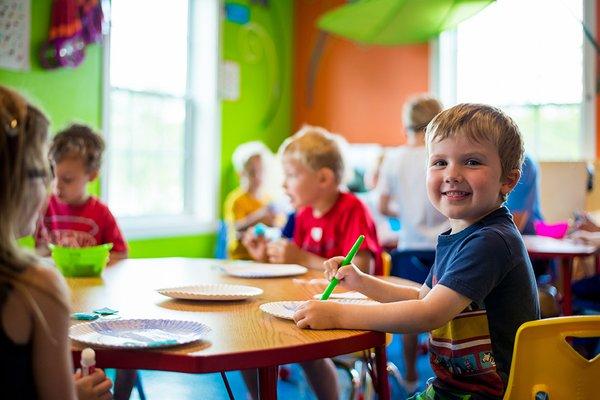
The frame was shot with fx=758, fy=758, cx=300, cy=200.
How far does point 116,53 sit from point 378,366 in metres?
3.43

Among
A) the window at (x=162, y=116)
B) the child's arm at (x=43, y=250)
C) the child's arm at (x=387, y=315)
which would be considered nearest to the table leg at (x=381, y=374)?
the child's arm at (x=387, y=315)

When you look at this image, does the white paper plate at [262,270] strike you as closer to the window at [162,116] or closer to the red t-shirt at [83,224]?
the red t-shirt at [83,224]

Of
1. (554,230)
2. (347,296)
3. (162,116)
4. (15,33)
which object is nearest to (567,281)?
(554,230)

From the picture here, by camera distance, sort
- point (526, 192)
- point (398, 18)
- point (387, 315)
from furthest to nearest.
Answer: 1. point (398, 18)
2. point (526, 192)
3. point (387, 315)

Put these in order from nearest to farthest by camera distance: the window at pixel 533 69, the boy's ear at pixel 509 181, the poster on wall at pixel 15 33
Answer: the boy's ear at pixel 509 181 < the poster on wall at pixel 15 33 < the window at pixel 533 69

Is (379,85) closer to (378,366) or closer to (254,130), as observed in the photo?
(254,130)

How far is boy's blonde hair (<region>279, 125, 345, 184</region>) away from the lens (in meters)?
2.41

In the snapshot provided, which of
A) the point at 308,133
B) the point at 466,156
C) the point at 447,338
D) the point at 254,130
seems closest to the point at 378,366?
the point at 447,338

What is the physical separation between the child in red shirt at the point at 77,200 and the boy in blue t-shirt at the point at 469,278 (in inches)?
45.1

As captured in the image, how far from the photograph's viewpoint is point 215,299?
4.96ft

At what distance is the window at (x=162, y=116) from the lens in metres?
4.60

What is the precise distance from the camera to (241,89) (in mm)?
5508

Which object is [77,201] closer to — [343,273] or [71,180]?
[71,180]

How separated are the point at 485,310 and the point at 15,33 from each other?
122 inches
